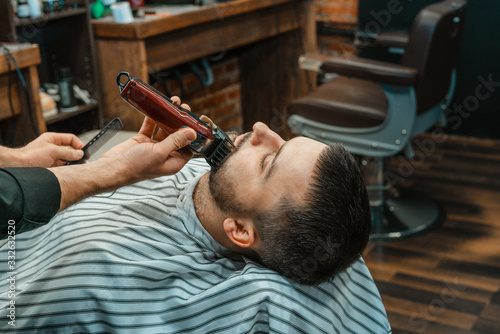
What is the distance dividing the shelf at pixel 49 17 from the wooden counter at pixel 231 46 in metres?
0.10

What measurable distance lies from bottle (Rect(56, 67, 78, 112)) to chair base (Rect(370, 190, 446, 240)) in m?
1.40

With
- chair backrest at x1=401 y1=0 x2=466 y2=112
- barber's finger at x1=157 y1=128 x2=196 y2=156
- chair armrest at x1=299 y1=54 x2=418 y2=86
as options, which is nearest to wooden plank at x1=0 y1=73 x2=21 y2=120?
barber's finger at x1=157 y1=128 x2=196 y2=156

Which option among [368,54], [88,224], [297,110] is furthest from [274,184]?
[368,54]

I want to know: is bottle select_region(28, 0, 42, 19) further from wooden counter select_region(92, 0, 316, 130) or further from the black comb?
the black comb

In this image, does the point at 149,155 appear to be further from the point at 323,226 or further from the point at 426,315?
the point at 426,315

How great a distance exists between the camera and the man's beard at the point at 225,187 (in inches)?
45.7

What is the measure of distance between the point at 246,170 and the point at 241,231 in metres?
0.12

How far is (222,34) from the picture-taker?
2699 millimetres

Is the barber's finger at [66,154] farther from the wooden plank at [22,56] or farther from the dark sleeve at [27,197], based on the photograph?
the wooden plank at [22,56]

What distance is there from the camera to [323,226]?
1042 millimetres

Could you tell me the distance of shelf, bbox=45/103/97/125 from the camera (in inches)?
88.0

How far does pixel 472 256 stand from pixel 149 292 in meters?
1.75

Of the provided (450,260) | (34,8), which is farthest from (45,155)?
(450,260)

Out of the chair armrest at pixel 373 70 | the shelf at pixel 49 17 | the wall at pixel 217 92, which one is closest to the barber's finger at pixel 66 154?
the shelf at pixel 49 17
